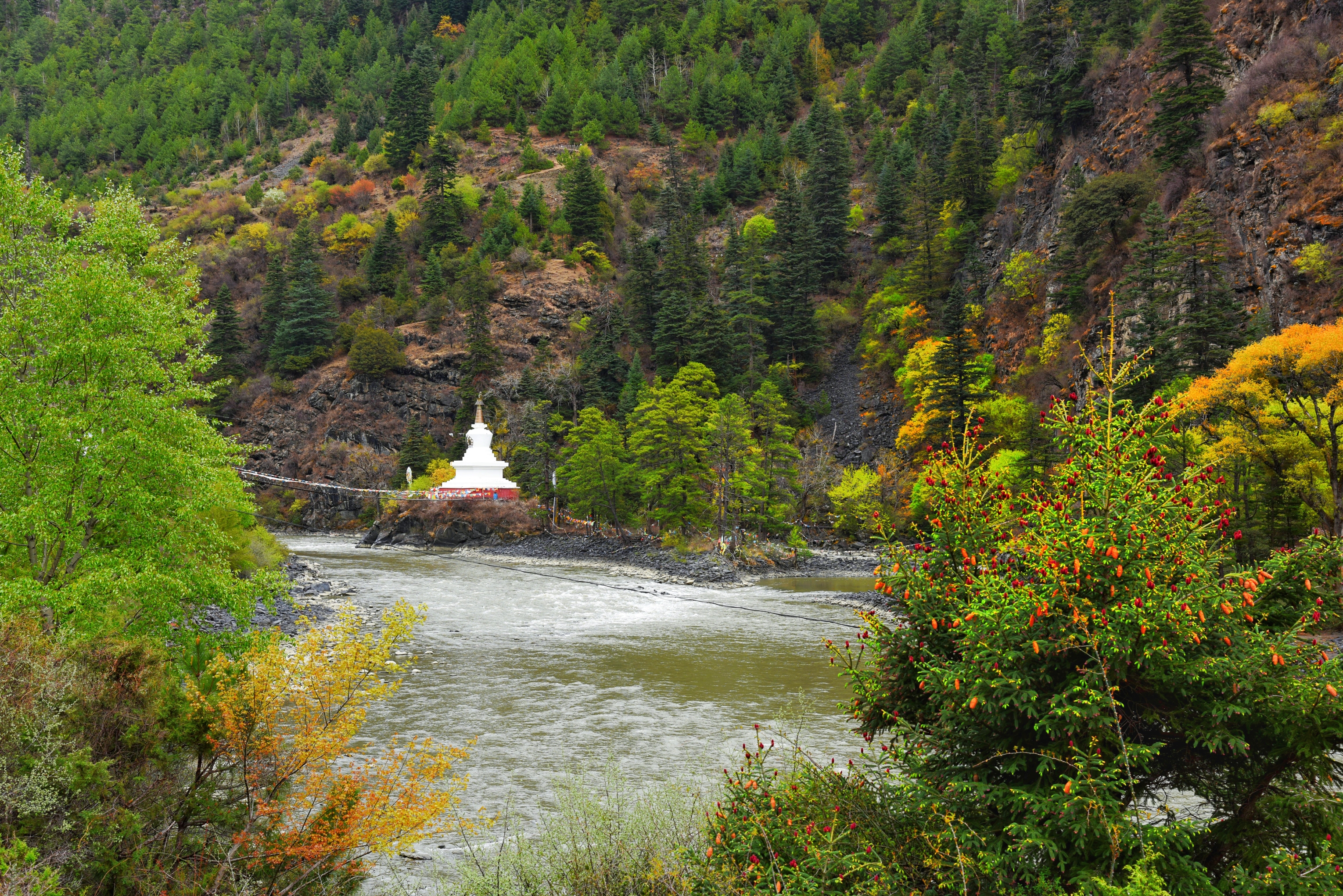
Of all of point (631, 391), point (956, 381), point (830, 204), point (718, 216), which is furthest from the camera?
point (718, 216)

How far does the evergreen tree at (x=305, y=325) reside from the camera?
68.4 m

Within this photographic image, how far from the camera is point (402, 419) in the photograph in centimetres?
6469

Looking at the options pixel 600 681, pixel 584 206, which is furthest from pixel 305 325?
pixel 600 681

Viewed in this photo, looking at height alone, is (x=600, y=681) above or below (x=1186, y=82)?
below

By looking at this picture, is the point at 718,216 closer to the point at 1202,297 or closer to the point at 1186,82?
the point at 1186,82

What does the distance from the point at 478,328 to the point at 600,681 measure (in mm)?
53147

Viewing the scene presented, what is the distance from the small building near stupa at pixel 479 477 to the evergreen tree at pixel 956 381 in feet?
76.8

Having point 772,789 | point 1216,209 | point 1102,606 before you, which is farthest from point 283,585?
point 1216,209

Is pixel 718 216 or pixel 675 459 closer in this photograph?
pixel 675 459

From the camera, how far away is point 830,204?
69000mm

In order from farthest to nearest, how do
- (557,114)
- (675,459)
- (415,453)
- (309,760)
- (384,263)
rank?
(557,114)
(384,263)
(415,453)
(675,459)
(309,760)

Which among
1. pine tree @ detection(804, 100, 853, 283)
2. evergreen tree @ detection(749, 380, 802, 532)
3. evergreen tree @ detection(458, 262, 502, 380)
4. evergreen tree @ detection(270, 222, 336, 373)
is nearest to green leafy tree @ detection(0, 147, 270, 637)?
evergreen tree @ detection(749, 380, 802, 532)

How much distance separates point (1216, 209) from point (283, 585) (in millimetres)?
35636

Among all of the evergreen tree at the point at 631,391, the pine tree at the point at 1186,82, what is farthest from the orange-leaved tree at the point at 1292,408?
the evergreen tree at the point at 631,391
